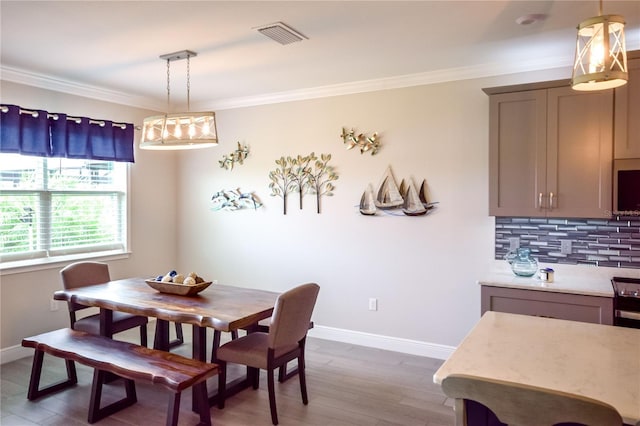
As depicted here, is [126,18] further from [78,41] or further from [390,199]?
[390,199]

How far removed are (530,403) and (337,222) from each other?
340cm

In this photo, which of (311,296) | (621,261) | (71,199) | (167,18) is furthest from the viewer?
(71,199)

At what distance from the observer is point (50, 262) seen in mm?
4258

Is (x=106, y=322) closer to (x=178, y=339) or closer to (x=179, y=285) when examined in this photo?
(x=179, y=285)

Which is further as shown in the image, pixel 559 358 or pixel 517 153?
pixel 517 153

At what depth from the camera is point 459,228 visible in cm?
398

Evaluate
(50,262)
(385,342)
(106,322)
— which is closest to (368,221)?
(385,342)

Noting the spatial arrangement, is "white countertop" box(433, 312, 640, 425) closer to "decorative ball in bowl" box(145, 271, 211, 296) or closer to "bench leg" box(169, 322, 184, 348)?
"decorative ball in bowl" box(145, 271, 211, 296)

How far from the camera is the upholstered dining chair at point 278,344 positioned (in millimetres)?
2852

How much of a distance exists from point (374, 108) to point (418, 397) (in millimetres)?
2588

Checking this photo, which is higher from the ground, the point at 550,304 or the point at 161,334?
the point at 550,304

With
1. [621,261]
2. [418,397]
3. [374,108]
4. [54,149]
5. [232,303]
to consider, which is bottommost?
[418,397]

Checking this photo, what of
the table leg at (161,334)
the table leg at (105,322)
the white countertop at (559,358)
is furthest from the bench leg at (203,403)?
the white countertop at (559,358)

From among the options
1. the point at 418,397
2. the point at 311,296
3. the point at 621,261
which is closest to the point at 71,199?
the point at 311,296
